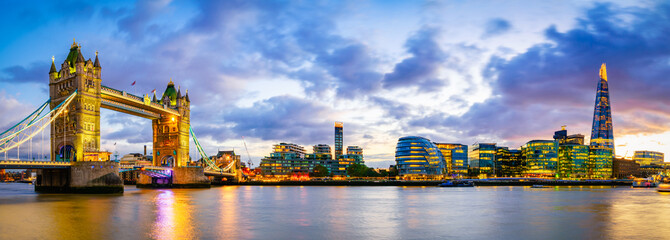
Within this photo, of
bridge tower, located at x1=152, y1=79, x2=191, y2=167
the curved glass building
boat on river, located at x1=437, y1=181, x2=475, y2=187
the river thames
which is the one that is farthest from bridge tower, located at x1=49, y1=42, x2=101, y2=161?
the curved glass building

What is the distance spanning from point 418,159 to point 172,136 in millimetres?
102804

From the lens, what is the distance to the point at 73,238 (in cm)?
2598

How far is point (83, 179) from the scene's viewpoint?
6228 cm

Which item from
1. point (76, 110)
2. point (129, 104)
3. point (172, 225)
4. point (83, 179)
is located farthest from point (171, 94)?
point (172, 225)

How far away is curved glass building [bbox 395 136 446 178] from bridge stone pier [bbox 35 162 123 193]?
127917mm

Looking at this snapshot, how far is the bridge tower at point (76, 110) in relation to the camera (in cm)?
6669

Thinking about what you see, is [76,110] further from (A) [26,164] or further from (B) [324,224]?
(B) [324,224]

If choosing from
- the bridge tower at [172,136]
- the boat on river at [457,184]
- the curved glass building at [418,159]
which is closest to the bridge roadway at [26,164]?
the bridge tower at [172,136]

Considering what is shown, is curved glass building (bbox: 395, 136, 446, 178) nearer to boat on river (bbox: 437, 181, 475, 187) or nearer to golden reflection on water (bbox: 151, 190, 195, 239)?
boat on river (bbox: 437, 181, 475, 187)

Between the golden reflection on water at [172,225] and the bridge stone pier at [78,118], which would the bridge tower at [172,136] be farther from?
the golden reflection on water at [172,225]

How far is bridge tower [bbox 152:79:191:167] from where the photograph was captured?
102 m

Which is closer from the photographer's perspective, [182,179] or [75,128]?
[75,128]

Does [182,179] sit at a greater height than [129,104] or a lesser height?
lesser

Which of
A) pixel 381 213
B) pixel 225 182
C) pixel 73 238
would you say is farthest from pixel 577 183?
pixel 73 238
